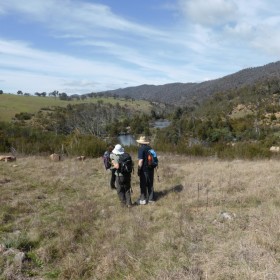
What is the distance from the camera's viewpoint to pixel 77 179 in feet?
35.7

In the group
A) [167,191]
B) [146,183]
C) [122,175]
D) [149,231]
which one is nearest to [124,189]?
[122,175]

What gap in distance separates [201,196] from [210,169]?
12.5ft

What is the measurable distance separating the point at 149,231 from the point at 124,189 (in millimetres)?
2021

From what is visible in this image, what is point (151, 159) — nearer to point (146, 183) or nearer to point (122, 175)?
point (146, 183)

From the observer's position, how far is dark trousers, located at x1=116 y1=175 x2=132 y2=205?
754 centimetres

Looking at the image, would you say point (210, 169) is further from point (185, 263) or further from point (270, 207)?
point (185, 263)

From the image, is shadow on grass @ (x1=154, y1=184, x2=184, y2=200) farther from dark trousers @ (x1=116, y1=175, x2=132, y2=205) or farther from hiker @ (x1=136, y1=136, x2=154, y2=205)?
dark trousers @ (x1=116, y1=175, x2=132, y2=205)

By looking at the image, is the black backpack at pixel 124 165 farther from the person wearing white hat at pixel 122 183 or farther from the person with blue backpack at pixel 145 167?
the person with blue backpack at pixel 145 167

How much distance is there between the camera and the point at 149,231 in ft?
18.8


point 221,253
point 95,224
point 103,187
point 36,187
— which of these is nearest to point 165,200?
point 95,224

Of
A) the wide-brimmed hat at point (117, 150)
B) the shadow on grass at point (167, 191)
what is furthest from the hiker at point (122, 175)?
the shadow on grass at point (167, 191)

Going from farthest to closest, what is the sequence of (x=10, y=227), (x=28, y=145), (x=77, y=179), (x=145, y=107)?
(x=145, y=107), (x=28, y=145), (x=77, y=179), (x=10, y=227)

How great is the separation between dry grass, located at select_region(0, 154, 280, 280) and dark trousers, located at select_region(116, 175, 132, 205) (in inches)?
10.2

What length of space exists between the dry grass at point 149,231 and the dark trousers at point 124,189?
258 millimetres
